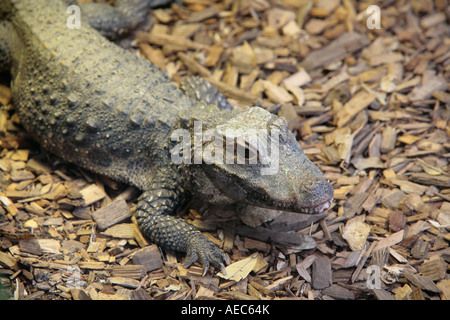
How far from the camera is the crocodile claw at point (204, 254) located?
157 inches

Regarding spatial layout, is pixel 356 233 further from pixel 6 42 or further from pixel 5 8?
pixel 5 8

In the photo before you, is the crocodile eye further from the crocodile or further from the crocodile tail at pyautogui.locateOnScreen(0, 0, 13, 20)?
the crocodile tail at pyautogui.locateOnScreen(0, 0, 13, 20)

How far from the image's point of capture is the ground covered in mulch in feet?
12.8

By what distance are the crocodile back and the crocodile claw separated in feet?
3.13

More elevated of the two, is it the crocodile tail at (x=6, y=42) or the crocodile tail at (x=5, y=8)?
the crocodile tail at (x=5, y=8)

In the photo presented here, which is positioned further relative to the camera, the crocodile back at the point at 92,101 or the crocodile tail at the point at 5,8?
the crocodile tail at the point at 5,8

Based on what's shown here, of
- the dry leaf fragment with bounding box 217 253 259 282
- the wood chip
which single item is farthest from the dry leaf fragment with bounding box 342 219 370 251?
the wood chip

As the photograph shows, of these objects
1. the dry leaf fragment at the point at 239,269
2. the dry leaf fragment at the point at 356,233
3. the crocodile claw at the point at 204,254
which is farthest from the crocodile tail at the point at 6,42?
the dry leaf fragment at the point at 356,233

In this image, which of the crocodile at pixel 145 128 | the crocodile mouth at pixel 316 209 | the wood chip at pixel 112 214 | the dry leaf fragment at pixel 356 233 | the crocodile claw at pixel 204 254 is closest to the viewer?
the crocodile mouth at pixel 316 209

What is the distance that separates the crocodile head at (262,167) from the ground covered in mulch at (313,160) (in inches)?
23.3

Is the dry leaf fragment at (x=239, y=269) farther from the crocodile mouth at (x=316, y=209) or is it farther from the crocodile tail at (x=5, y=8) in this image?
the crocodile tail at (x=5, y=8)

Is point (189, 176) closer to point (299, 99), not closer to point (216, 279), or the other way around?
point (216, 279)
